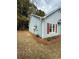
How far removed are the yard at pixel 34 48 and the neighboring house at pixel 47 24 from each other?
2.6 inches

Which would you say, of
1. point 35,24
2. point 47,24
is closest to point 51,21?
point 47,24

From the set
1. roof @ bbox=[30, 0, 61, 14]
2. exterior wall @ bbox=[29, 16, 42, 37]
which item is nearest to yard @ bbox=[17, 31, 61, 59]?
exterior wall @ bbox=[29, 16, 42, 37]

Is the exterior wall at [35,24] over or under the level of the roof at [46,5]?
under

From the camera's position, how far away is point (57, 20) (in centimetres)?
169

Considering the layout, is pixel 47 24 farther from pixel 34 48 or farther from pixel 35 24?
pixel 34 48

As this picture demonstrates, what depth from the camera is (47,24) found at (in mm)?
1694

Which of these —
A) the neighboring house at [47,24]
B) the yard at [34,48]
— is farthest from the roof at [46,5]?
the yard at [34,48]

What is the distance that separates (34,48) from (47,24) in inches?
9.8

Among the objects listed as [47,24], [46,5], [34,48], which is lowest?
[34,48]

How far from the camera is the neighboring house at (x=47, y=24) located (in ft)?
5.51

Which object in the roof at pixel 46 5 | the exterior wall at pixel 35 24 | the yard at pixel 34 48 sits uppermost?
the roof at pixel 46 5

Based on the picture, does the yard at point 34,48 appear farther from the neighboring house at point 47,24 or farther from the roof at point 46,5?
the roof at point 46,5

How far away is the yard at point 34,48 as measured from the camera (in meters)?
1.65
